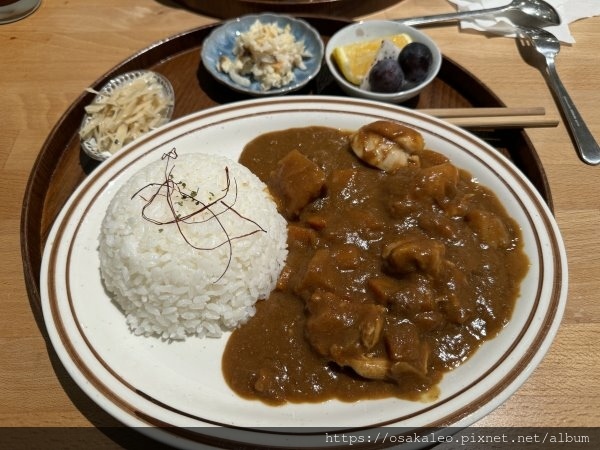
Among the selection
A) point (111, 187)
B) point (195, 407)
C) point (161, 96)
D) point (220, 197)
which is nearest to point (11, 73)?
point (161, 96)

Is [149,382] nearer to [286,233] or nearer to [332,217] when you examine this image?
[286,233]

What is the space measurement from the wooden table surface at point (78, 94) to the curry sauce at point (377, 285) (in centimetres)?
42

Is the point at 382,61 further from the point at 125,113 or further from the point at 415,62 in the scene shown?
the point at 125,113

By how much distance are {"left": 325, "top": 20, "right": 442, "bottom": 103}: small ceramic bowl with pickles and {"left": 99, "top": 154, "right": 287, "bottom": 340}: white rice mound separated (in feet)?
4.15

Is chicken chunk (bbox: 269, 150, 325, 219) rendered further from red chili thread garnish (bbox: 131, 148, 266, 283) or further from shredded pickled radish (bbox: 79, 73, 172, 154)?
shredded pickled radish (bbox: 79, 73, 172, 154)

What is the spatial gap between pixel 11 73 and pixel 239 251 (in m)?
2.68

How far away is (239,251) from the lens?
7.75 ft

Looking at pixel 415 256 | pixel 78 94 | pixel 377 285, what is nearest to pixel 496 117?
pixel 415 256

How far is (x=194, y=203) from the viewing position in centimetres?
246

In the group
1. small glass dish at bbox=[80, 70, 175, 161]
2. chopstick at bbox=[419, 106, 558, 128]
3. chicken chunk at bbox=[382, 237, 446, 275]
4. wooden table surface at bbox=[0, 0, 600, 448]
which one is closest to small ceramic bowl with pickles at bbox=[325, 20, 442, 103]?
chopstick at bbox=[419, 106, 558, 128]

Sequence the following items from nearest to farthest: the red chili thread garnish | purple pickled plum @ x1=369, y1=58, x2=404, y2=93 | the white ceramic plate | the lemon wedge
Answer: the white ceramic plate < the red chili thread garnish < purple pickled plum @ x1=369, y1=58, x2=404, y2=93 < the lemon wedge

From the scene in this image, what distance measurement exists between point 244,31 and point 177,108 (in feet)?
2.98

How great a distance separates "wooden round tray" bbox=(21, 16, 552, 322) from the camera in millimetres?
2627

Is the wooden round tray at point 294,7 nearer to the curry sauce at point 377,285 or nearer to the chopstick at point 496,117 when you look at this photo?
A: the chopstick at point 496,117
